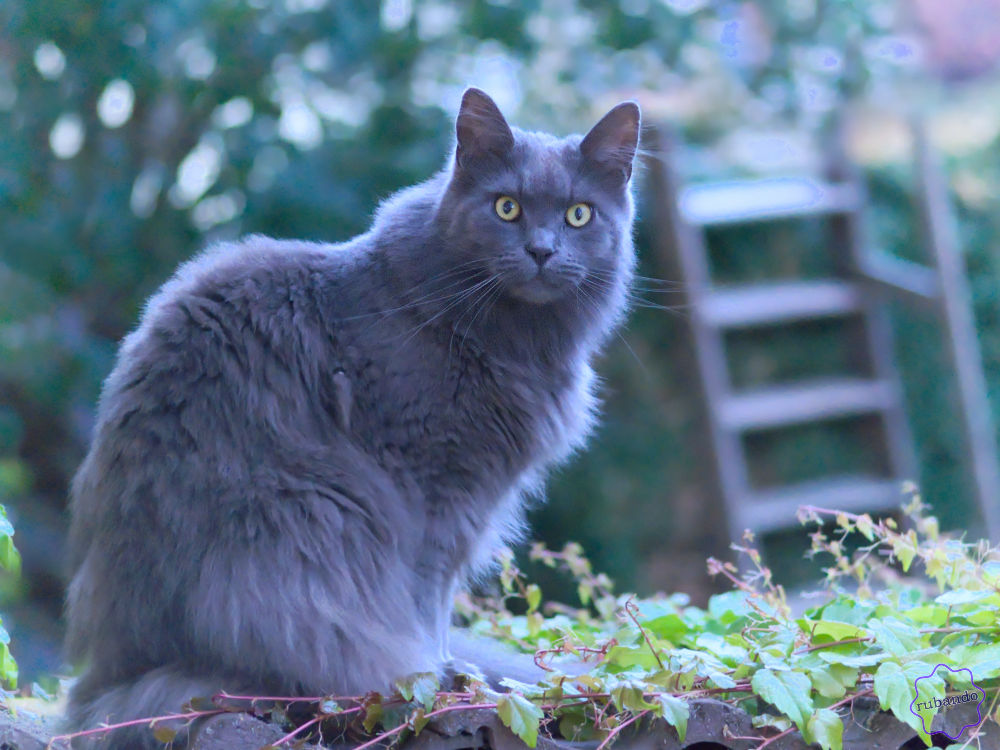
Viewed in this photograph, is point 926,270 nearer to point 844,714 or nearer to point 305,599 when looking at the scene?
point 844,714

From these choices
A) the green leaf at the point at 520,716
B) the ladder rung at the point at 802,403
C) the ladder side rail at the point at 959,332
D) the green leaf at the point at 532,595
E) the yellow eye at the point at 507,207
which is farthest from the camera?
the ladder side rail at the point at 959,332

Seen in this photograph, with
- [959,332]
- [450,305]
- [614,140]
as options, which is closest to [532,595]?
[450,305]

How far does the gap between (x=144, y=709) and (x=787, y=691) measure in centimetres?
81

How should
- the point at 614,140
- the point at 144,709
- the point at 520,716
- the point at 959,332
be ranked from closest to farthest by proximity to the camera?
the point at 520,716 → the point at 144,709 → the point at 614,140 → the point at 959,332

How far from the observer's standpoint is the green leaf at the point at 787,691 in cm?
121

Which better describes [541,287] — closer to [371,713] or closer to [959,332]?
[371,713]

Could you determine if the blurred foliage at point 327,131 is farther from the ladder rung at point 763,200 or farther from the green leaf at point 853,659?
the green leaf at point 853,659

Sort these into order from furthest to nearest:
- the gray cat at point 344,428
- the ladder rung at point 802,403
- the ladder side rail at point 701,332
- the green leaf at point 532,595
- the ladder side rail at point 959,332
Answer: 1. the ladder side rail at point 959,332
2. the ladder rung at point 802,403
3. the ladder side rail at point 701,332
4. the green leaf at point 532,595
5. the gray cat at point 344,428

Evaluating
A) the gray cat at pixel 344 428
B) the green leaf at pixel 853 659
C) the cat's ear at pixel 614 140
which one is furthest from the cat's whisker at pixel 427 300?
the green leaf at pixel 853 659

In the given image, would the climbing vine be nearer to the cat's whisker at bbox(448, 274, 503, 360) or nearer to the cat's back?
the cat's back

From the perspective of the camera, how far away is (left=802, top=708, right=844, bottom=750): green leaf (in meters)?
1.19

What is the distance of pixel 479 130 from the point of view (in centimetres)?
157

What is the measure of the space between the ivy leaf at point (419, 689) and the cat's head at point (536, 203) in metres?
0.60

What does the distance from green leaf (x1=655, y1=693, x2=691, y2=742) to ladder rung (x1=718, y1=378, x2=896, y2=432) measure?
1964 mm
